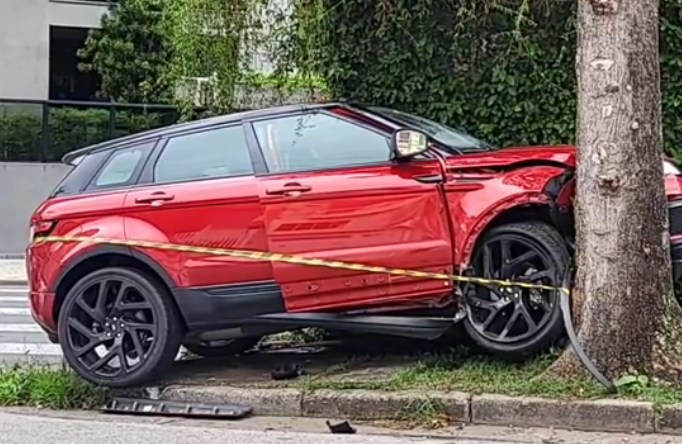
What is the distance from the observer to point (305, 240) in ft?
22.9

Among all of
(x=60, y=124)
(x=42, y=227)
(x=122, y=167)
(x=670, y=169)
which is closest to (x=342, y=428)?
(x=122, y=167)

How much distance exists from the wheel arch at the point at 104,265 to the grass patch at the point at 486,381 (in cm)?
119

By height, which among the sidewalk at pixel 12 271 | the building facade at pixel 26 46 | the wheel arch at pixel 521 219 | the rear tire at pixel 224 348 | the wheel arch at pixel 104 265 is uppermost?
the building facade at pixel 26 46

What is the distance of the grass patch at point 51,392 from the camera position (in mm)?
6988

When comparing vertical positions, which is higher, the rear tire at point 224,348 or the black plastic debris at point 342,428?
the rear tire at point 224,348

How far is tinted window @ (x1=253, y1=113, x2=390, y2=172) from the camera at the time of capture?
7.11 meters

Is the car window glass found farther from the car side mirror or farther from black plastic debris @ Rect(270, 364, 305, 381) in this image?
the car side mirror

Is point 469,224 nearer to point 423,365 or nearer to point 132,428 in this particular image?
point 423,365

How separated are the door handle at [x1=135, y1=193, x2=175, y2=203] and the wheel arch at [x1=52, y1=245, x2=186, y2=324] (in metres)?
0.34

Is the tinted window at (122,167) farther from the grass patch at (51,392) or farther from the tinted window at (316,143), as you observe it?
the grass patch at (51,392)

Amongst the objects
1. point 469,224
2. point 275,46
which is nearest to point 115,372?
point 469,224

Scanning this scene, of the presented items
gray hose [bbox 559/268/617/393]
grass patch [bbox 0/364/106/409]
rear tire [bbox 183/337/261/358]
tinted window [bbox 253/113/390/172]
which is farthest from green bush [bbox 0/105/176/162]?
gray hose [bbox 559/268/617/393]

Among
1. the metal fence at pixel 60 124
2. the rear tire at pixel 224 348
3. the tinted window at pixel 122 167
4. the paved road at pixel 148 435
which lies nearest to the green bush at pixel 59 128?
the metal fence at pixel 60 124

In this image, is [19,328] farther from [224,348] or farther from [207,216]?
[207,216]
